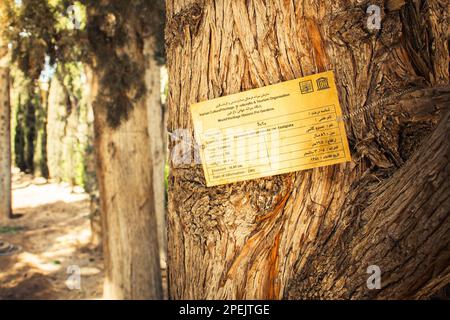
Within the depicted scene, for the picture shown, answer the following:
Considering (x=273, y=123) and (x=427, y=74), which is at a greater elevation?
(x=427, y=74)

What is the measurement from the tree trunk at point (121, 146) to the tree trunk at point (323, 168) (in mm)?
3849

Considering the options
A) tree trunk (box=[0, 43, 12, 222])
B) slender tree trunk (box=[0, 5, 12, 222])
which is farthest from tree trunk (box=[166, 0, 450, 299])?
tree trunk (box=[0, 43, 12, 222])

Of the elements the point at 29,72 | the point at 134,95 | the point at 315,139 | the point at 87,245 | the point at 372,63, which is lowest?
the point at 87,245

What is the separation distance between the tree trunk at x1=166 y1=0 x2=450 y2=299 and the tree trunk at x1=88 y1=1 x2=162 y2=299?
3849 mm

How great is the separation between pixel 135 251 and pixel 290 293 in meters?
4.26

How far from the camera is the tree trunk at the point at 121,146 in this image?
18.0 ft

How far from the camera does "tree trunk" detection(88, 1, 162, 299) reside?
5473 millimetres

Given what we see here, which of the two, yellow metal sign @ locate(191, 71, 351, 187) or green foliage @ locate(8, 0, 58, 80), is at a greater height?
green foliage @ locate(8, 0, 58, 80)

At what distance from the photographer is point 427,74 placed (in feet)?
5.81

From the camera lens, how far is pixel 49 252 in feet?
31.4

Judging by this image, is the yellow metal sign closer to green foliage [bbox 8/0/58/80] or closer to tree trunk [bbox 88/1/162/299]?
tree trunk [bbox 88/1/162/299]
